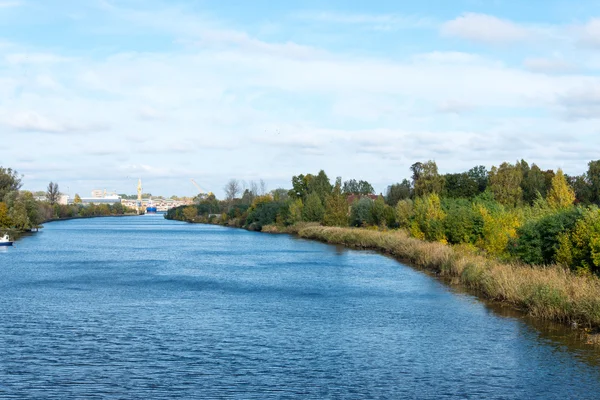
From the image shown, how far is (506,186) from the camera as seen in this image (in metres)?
74.8

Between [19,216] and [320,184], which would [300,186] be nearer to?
[320,184]

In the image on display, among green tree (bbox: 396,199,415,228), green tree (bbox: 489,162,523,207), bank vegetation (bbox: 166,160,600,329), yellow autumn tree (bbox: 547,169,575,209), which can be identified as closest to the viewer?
bank vegetation (bbox: 166,160,600,329)

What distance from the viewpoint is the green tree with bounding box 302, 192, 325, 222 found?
108 m

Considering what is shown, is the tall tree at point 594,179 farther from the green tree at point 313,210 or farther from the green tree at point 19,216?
the green tree at point 19,216

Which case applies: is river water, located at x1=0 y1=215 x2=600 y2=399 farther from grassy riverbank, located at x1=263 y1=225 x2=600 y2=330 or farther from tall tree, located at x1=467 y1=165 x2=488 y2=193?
tall tree, located at x1=467 y1=165 x2=488 y2=193

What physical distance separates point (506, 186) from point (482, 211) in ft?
95.8

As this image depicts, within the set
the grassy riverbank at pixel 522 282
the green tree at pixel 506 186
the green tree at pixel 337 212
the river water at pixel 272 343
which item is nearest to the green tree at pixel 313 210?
the green tree at pixel 337 212

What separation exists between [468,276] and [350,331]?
1382 centimetres

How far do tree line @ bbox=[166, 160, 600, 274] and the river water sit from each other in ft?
14.7

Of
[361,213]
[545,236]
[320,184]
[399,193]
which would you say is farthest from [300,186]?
[545,236]

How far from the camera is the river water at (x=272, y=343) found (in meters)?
17.8

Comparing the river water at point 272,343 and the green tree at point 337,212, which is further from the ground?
the green tree at point 337,212

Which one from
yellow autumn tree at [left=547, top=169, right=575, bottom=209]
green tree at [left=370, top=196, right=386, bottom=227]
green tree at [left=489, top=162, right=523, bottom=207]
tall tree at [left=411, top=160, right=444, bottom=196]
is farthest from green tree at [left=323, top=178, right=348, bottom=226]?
yellow autumn tree at [left=547, top=169, right=575, bottom=209]

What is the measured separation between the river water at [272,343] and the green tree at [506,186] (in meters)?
36.2
